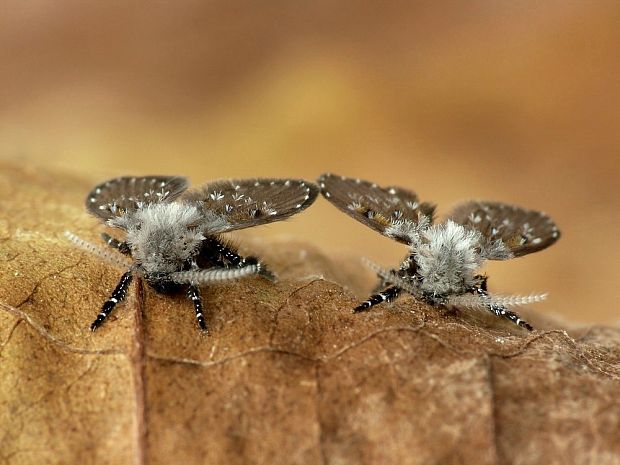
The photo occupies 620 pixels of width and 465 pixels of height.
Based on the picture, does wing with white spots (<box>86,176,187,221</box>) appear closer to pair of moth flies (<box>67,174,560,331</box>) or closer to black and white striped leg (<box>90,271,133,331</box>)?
pair of moth flies (<box>67,174,560,331</box>)

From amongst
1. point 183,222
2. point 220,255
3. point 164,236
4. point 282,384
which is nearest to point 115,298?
point 164,236

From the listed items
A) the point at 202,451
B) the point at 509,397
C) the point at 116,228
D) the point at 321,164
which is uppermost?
the point at 321,164

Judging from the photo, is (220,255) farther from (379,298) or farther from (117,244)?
(379,298)

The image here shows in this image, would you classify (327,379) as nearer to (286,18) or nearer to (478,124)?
(478,124)

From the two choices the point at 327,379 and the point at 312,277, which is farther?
the point at 312,277

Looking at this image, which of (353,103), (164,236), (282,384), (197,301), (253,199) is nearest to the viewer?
(282,384)

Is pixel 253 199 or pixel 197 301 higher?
pixel 253 199

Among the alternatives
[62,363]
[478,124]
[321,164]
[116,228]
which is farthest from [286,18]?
[62,363]

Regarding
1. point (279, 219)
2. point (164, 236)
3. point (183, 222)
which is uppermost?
point (279, 219)

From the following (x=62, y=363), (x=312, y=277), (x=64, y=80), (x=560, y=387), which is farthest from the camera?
(x=64, y=80)
